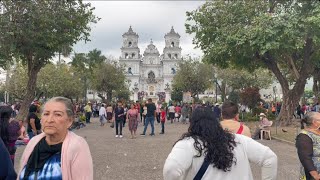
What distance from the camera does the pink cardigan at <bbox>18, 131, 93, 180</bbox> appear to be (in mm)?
2879

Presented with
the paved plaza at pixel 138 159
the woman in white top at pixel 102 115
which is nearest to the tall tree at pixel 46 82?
the woman in white top at pixel 102 115

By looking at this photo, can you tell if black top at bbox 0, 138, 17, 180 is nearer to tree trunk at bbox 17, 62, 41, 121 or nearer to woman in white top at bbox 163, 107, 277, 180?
woman in white top at bbox 163, 107, 277, 180

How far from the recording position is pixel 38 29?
2116cm

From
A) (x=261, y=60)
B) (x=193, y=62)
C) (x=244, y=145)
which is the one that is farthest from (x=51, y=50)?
(x=193, y=62)

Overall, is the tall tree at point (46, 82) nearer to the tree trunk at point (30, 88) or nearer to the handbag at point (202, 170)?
the tree trunk at point (30, 88)

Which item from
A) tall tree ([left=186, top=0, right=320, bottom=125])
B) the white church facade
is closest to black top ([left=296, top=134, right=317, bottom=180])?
tall tree ([left=186, top=0, right=320, bottom=125])

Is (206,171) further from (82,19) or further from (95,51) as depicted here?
(95,51)

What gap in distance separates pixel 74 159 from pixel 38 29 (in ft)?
63.4

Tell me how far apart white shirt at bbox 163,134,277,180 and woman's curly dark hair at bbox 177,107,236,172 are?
4 centimetres

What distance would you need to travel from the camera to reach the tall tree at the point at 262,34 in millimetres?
20047

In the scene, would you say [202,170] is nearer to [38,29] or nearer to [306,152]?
[306,152]

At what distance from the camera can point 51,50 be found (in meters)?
23.5

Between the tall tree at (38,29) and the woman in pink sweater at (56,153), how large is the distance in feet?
54.7

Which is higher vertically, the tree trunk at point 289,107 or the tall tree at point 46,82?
the tall tree at point 46,82
